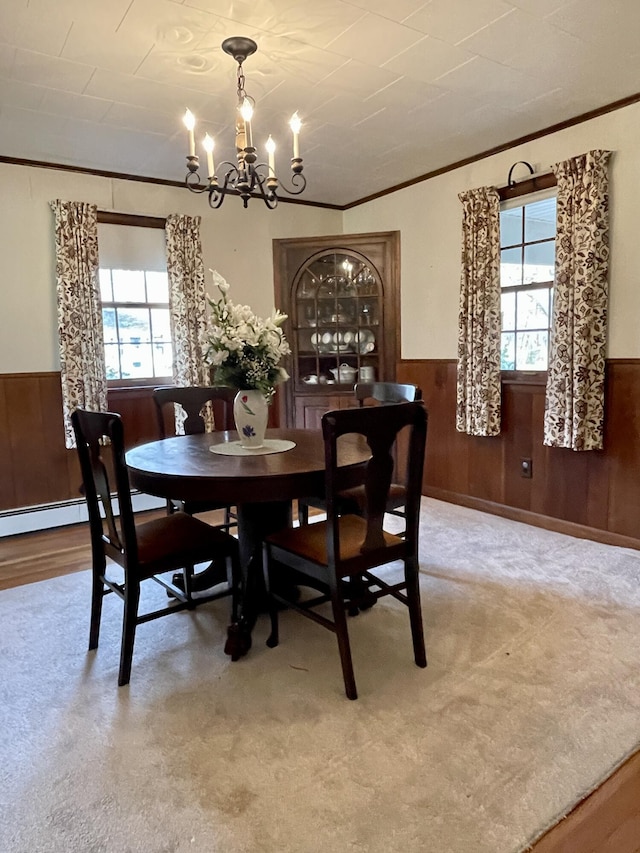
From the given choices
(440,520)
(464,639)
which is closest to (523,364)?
(440,520)

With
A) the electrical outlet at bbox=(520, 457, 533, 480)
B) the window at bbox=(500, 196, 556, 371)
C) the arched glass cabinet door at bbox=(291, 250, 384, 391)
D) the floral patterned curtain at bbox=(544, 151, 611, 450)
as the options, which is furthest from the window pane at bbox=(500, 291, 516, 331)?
the arched glass cabinet door at bbox=(291, 250, 384, 391)

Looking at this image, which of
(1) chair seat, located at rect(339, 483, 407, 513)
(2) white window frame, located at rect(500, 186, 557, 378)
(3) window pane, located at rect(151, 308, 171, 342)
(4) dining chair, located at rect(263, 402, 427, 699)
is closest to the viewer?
(4) dining chair, located at rect(263, 402, 427, 699)

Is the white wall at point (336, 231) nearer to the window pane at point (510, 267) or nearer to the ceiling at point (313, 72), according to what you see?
the ceiling at point (313, 72)

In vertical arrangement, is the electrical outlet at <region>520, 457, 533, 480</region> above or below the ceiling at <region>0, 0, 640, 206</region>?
below

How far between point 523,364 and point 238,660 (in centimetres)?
277

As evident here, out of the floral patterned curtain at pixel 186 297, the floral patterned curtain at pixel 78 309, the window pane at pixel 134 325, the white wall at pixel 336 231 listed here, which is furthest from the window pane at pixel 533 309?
the floral patterned curtain at pixel 78 309

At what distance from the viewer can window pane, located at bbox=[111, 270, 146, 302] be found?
4266 millimetres

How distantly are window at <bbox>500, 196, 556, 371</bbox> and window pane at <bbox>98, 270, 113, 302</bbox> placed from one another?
2912 millimetres

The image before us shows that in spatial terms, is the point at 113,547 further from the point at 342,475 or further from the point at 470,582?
the point at 470,582

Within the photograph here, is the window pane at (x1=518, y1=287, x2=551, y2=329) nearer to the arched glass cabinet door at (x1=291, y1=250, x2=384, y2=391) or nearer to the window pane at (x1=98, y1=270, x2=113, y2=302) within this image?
the arched glass cabinet door at (x1=291, y1=250, x2=384, y2=391)

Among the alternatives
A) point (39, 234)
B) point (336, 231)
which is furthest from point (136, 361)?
point (336, 231)

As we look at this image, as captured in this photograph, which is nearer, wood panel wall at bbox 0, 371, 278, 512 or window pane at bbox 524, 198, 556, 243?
window pane at bbox 524, 198, 556, 243

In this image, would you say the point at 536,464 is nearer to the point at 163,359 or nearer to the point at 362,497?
the point at 362,497

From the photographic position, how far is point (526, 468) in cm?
384
